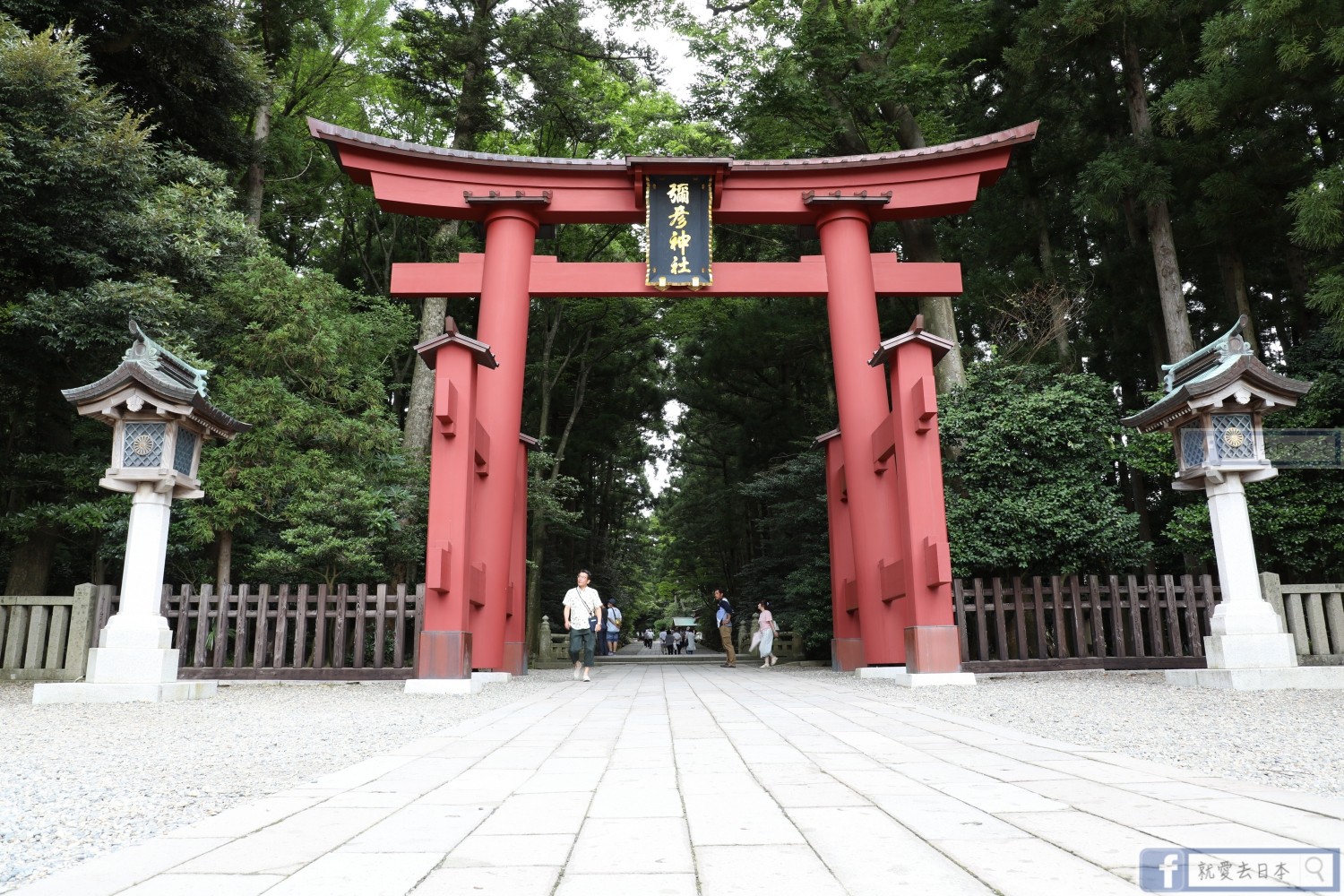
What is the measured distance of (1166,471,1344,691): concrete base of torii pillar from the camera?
24.4 ft

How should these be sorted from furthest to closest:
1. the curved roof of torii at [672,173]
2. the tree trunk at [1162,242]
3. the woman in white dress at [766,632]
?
the woman in white dress at [766,632], the tree trunk at [1162,242], the curved roof of torii at [672,173]

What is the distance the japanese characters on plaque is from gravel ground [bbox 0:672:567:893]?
6.46m

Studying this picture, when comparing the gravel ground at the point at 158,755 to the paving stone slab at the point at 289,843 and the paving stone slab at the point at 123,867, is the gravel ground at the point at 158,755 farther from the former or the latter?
the paving stone slab at the point at 289,843

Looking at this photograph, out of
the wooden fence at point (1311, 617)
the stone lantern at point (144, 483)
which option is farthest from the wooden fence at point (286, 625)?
the wooden fence at point (1311, 617)

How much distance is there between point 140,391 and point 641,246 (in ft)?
46.6

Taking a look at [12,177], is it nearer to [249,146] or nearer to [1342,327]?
[249,146]

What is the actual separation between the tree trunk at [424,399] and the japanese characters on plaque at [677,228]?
14.0ft

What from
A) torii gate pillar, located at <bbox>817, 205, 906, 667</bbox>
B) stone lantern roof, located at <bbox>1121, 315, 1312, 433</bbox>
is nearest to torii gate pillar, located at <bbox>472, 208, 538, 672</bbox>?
torii gate pillar, located at <bbox>817, 205, 906, 667</bbox>

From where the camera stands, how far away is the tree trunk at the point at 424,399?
46.4 feet

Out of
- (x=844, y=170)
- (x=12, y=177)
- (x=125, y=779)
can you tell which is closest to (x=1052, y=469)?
(x=844, y=170)

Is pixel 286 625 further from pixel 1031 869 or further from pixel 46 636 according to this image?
pixel 1031 869

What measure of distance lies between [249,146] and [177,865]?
15665 mm

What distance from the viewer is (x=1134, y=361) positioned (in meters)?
18.3

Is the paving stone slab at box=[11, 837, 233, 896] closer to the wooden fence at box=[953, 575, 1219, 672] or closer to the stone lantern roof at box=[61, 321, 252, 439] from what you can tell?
the stone lantern roof at box=[61, 321, 252, 439]
